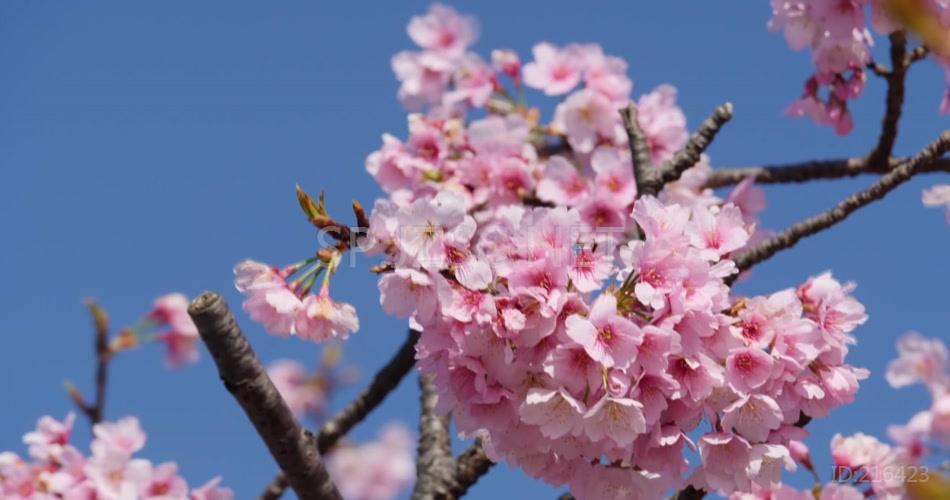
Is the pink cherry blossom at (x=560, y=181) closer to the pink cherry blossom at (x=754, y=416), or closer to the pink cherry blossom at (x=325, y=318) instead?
the pink cherry blossom at (x=325, y=318)

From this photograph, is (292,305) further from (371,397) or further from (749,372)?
(371,397)

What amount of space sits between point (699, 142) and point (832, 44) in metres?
1.15

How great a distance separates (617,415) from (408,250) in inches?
21.3

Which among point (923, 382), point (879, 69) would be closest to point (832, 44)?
point (879, 69)

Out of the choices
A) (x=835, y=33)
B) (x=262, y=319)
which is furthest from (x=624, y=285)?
(x=835, y=33)

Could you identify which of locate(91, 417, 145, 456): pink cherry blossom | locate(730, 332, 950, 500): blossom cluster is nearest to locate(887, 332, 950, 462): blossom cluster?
locate(730, 332, 950, 500): blossom cluster

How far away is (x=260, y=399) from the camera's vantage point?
2363mm

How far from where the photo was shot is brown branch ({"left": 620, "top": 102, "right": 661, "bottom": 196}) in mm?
3283

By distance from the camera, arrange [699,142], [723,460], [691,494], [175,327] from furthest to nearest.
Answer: [175,327] → [699,142] → [691,494] → [723,460]

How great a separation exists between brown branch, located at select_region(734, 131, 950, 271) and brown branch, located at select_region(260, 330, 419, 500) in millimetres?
1335

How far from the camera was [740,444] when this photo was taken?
89.0 inches

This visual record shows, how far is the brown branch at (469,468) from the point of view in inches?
135

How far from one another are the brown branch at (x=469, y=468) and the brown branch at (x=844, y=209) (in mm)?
1052

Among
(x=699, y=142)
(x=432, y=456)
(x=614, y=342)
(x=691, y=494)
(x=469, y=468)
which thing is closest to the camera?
(x=614, y=342)
